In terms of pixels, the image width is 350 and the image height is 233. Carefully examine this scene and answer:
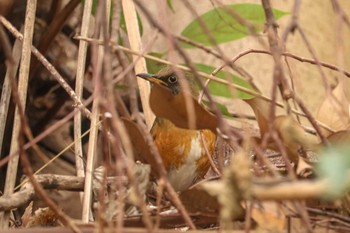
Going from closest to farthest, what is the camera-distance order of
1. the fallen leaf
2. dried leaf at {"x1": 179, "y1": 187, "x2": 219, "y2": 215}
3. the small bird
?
1. the fallen leaf
2. dried leaf at {"x1": 179, "y1": 187, "x2": 219, "y2": 215}
3. the small bird

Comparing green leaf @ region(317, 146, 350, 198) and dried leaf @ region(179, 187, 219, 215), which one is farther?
dried leaf @ region(179, 187, 219, 215)

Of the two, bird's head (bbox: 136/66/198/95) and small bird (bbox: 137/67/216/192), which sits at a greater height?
bird's head (bbox: 136/66/198/95)

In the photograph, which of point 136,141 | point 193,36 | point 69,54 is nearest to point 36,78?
point 69,54

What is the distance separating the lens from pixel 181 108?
114 centimetres

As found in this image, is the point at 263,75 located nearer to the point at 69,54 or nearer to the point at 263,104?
the point at 69,54

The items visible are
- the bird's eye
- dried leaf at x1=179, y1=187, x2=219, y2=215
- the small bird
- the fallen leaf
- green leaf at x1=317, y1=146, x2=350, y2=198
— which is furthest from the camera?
the bird's eye

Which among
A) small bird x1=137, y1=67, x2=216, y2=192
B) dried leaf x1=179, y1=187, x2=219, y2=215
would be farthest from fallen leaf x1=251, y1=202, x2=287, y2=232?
small bird x1=137, y1=67, x2=216, y2=192

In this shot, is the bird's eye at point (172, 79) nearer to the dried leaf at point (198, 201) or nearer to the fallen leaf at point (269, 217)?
the dried leaf at point (198, 201)

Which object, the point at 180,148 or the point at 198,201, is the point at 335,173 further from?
the point at 180,148

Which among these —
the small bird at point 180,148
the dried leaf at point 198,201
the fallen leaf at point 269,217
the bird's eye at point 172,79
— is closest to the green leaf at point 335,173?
the fallen leaf at point 269,217

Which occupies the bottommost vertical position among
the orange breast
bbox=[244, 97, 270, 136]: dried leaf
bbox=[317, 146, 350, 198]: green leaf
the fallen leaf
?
the orange breast

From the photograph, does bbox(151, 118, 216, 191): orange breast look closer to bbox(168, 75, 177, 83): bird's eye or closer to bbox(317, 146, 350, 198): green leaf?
bbox(168, 75, 177, 83): bird's eye

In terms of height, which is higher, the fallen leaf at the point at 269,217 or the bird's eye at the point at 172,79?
the bird's eye at the point at 172,79

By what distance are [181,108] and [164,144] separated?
2.77 feet
